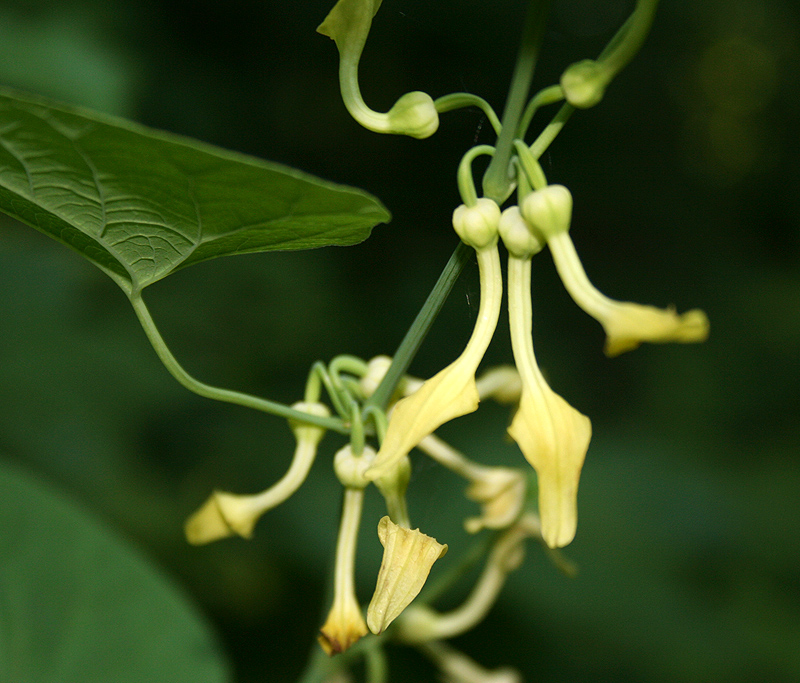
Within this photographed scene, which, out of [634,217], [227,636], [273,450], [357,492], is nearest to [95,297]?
[273,450]

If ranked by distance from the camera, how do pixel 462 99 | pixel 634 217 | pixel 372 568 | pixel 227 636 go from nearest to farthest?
1. pixel 462 99
2. pixel 372 568
3. pixel 227 636
4. pixel 634 217

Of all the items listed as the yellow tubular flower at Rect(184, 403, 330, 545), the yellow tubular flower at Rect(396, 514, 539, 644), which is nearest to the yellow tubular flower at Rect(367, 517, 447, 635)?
the yellow tubular flower at Rect(184, 403, 330, 545)

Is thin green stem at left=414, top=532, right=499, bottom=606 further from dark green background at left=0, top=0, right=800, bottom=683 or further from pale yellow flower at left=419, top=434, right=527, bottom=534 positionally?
dark green background at left=0, top=0, right=800, bottom=683

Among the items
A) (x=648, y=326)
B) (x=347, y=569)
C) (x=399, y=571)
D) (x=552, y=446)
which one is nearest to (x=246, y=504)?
(x=347, y=569)

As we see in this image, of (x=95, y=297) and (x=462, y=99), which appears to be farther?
(x=95, y=297)

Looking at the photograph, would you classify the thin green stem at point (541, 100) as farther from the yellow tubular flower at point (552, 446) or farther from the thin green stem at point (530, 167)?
the yellow tubular flower at point (552, 446)

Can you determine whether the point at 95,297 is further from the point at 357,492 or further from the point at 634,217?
the point at 634,217
